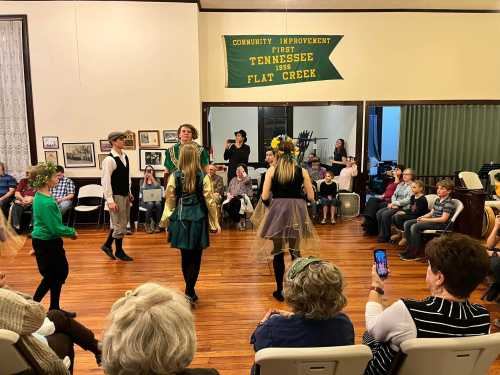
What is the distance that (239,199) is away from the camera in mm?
7273

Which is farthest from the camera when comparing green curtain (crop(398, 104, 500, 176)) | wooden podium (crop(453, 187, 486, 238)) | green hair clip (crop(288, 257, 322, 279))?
green curtain (crop(398, 104, 500, 176))

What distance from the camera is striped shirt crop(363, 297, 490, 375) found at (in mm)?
1669

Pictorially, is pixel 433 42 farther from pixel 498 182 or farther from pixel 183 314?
pixel 183 314

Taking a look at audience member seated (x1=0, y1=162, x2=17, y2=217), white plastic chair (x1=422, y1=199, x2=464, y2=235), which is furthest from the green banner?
audience member seated (x1=0, y1=162, x2=17, y2=217)

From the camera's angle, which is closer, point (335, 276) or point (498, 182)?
point (335, 276)

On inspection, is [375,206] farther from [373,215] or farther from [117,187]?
[117,187]

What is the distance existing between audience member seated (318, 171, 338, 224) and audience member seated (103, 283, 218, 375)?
21.1 feet

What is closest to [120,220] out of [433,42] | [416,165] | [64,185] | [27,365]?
[64,185]

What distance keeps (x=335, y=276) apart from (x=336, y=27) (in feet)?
22.8

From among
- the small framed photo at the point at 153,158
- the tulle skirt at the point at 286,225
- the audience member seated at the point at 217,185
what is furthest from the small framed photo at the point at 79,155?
the tulle skirt at the point at 286,225

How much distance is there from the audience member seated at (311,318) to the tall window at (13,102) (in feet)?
22.5

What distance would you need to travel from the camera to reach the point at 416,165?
9836 millimetres

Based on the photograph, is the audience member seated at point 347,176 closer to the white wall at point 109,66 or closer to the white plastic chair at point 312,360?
the white wall at point 109,66

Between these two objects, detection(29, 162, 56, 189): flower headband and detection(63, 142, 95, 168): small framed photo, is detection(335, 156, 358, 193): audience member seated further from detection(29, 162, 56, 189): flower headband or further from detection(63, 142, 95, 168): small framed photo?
detection(29, 162, 56, 189): flower headband
